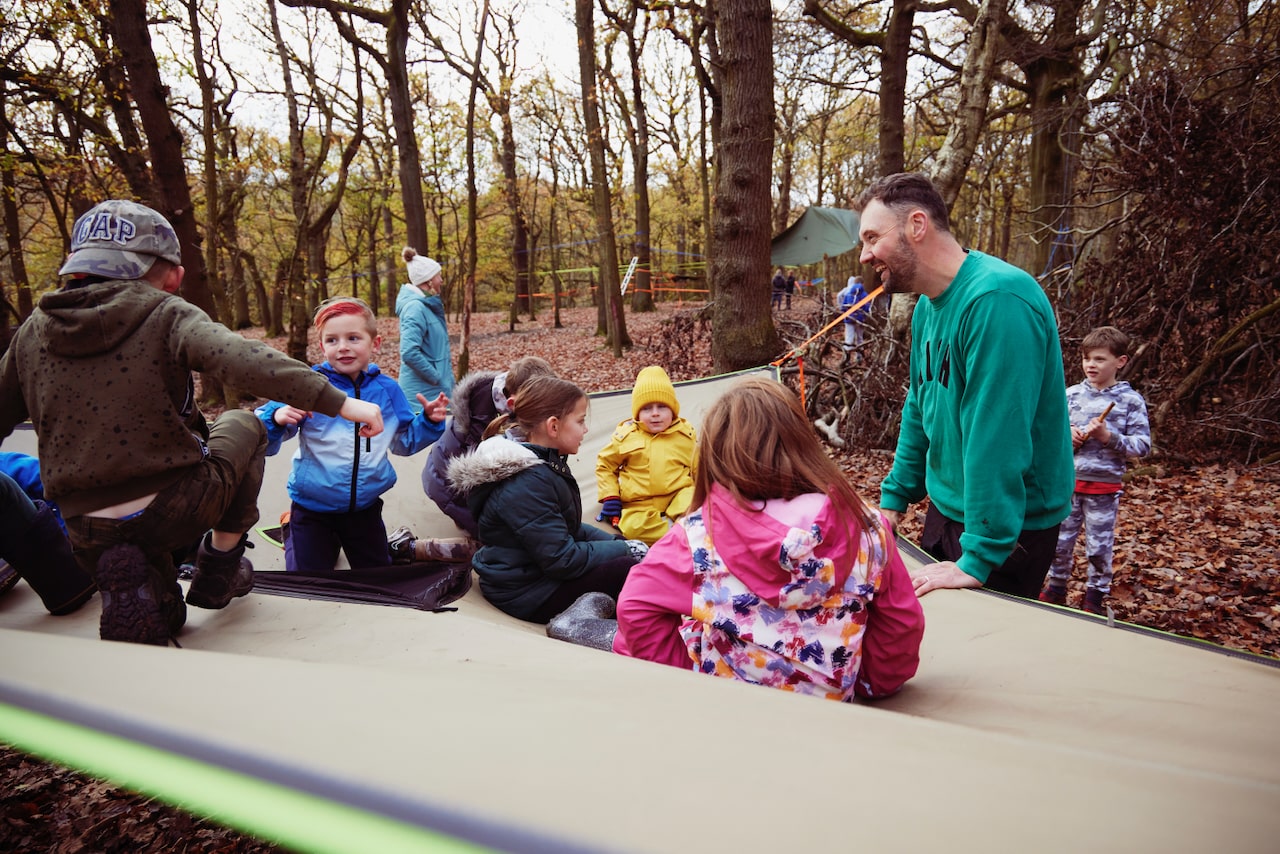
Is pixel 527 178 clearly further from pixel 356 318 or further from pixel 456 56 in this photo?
pixel 356 318

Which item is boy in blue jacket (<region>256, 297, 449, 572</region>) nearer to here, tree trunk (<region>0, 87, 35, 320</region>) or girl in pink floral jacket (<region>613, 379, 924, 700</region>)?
girl in pink floral jacket (<region>613, 379, 924, 700</region>)

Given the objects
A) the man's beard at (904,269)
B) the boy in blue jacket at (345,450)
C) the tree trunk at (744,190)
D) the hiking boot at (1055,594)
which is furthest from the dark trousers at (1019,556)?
the tree trunk at (744,190)

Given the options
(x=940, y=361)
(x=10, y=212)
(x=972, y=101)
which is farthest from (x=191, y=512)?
(x=10, y=212)

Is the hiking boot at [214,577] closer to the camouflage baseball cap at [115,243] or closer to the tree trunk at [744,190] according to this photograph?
the camouflage baseball cap at [115,243]

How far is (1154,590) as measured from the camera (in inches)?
141

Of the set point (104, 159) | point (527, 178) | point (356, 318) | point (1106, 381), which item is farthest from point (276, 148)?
point (1106, 381)

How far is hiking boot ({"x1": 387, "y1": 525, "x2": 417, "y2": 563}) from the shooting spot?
3.14 meters

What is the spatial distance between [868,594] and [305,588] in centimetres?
182

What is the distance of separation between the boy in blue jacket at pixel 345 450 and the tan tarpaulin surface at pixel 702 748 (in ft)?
4.99

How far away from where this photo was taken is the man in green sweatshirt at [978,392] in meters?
1.69

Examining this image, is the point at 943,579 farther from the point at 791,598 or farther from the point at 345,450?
the point at 345,450

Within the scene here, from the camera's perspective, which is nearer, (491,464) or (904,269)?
(904,269)

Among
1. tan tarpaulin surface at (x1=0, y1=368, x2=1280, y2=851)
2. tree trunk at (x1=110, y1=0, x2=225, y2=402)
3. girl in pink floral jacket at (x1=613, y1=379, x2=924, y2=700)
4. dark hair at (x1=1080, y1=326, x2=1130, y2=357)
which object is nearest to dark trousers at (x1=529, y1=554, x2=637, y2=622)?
girl in pink floral jacket at (x1=613, y1=379, x2=924, y2=700)

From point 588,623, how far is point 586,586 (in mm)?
304
